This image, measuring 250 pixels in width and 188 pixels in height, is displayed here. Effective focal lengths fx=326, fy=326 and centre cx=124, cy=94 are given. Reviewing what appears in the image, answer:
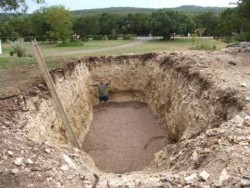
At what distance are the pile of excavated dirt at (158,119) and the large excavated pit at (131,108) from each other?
0.05 metres

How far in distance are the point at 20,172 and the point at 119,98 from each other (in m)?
14.8

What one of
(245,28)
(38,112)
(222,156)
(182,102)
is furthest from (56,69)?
(245,28)

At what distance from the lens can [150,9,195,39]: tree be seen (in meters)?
50.8

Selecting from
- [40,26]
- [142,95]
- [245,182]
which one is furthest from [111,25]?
[245,182]

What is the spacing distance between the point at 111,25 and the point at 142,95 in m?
48.6

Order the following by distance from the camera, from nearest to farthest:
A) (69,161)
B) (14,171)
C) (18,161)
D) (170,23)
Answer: (14,171), (18,161), (69,161), (170,23)

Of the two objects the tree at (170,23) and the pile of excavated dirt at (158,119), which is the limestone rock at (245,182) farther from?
the tree at (170,23)

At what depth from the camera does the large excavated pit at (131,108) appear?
10.2 meters

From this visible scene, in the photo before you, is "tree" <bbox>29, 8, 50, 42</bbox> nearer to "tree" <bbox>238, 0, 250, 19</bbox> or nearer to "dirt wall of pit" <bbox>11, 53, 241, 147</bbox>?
"dirt wall of pit" <bbox>11, 53, 241, 147</bbox>

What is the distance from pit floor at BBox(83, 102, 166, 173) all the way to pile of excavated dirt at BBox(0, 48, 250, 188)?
47 centimetres

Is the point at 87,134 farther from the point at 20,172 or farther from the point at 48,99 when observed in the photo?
the point at 20,172

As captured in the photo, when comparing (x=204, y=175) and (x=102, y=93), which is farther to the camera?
(x=102, y=93)

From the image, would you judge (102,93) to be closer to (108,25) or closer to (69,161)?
(69,161)

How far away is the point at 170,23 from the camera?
1994 inches
